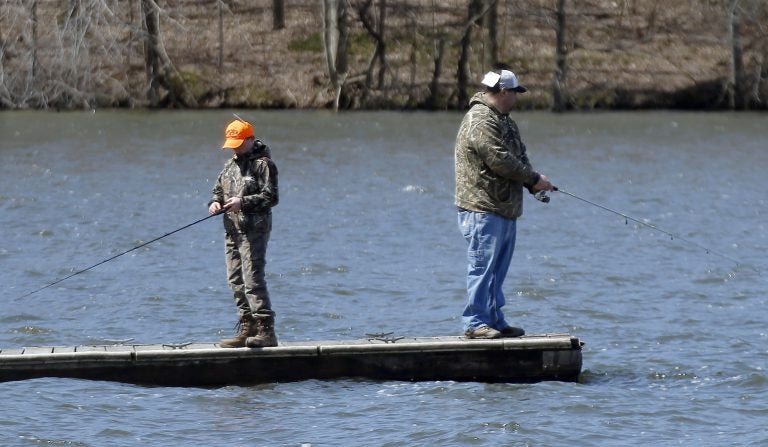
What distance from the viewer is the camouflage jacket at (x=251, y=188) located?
10438mm

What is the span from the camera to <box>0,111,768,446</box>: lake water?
1014 centimetres

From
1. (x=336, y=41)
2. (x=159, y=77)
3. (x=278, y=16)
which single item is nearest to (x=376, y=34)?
(x=336, y=41)

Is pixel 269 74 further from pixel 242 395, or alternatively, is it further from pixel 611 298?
pixel 242 395

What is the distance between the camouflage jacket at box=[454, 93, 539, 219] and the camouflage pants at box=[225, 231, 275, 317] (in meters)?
1.35

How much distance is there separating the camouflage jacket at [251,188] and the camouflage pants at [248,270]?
0.25 ft

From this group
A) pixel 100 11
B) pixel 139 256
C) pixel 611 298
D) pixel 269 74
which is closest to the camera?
pixel 611 298

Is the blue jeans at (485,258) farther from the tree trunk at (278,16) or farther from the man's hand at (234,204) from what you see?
the tree trunk at (278,16)

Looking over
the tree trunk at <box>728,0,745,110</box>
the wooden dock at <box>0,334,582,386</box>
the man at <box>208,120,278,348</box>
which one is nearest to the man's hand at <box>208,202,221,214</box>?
the man at <box>208,120,278,348</box>

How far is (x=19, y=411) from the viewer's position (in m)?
10.2

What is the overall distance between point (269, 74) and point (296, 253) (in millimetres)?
23688

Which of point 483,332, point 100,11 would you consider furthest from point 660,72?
point 483,332

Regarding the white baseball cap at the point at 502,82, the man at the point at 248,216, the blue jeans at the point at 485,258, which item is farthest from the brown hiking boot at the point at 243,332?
the white baseball cap at the point at 502,82

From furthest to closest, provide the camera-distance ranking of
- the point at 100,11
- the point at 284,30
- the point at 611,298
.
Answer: the point at 284,30
the point at 100,11
the point at 611,298

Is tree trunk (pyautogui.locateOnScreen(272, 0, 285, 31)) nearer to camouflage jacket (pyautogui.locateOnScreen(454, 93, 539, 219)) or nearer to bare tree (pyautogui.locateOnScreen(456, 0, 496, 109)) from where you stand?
bare tree (pyautogui.locateOnScreen(456, 0, 496, 109))
